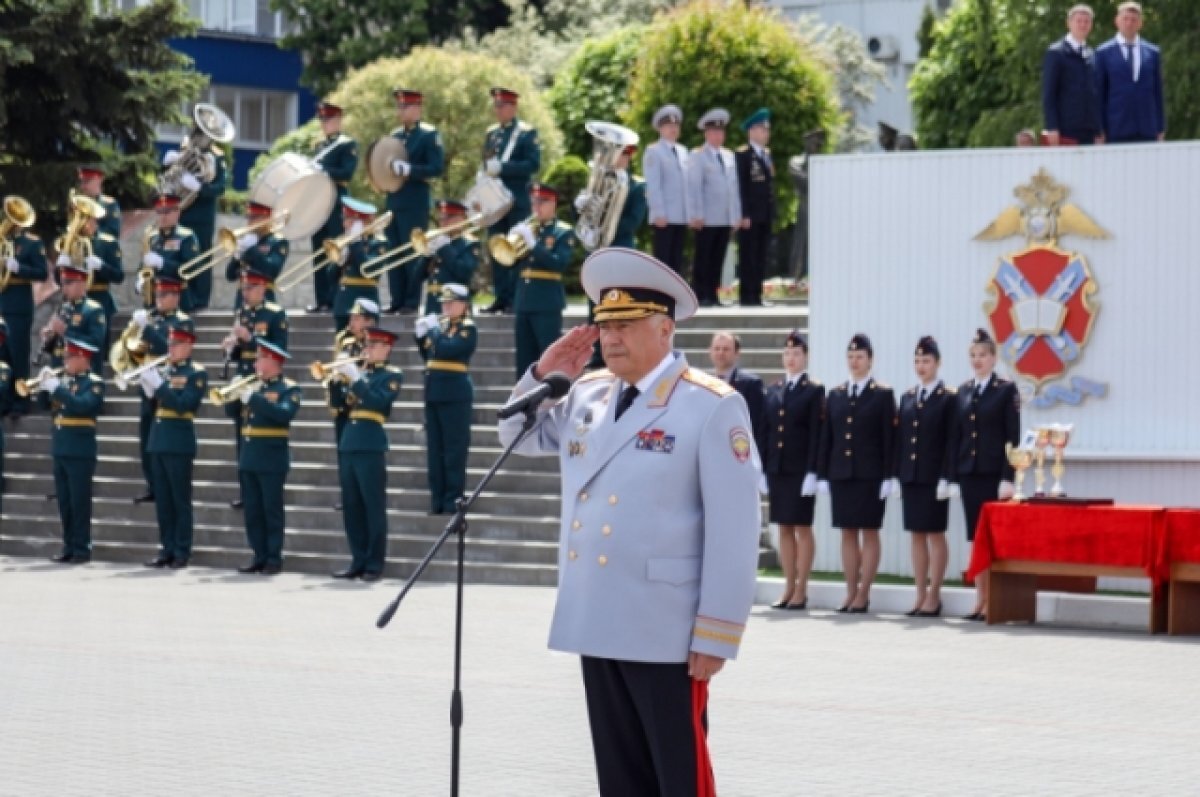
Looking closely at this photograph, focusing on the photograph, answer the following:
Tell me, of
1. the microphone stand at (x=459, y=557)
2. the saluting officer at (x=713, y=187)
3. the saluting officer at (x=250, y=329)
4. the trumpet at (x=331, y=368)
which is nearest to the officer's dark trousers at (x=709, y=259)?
the saluting officer at (x=713, y=187)

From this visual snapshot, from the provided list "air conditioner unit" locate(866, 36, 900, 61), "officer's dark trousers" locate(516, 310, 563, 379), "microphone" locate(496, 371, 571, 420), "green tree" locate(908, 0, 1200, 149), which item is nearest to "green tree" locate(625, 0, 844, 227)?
"green tree" locate(908, 0, 1200, 149)

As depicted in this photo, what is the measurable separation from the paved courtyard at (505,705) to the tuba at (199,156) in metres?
8.69

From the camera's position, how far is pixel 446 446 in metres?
19.6

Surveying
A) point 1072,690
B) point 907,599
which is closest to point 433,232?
point 907,599

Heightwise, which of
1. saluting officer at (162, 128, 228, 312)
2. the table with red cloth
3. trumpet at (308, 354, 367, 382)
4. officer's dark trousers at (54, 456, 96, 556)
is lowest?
officer's dark trousers at (54, 456, 96, 556)

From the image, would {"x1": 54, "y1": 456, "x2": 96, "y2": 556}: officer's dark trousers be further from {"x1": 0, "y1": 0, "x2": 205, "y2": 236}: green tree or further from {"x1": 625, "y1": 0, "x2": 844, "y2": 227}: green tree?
{"x1": 625, "y1": 0, "x2": 844, "y2": 227}: green tree

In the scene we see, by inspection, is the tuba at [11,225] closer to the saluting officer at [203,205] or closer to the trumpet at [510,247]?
the saluting officer at [203,205]

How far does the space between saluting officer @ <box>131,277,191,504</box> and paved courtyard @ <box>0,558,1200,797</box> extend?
172 inches

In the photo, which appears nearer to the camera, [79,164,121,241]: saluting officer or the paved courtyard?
the paved courtyard

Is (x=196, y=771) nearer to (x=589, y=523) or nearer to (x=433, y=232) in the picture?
(x=589, y=523)

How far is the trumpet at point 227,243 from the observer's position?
74.9 feet

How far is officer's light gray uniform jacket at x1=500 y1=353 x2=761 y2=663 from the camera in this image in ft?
22.2

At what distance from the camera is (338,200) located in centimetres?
2438

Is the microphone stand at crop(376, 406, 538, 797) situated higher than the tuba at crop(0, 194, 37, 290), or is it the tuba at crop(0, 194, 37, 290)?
the tuba at crop(0, 194, 37, 290)
